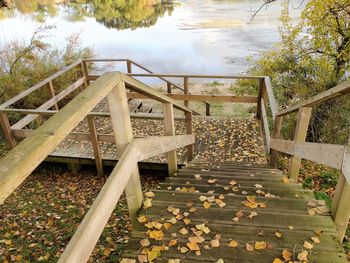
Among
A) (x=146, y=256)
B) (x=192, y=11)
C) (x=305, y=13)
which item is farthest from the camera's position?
(x=192, y=11)

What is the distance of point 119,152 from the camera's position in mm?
2242

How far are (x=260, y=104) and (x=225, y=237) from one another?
5.75m

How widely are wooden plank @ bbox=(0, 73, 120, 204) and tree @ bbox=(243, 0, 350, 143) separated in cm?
668

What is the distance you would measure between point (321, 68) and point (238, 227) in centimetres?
741

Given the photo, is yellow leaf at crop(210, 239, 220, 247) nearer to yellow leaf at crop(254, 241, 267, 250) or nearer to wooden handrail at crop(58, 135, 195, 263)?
yellow leaf at crop(254, 241, 267, 250)

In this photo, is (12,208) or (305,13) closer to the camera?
(12,208)

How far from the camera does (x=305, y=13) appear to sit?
8516mm

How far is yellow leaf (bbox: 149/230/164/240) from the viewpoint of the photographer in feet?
7.53

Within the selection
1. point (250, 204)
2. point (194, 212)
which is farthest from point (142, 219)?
point (250, 204)

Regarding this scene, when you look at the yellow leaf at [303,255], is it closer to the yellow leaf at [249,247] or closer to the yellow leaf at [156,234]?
the yellow leaf at [249,247]

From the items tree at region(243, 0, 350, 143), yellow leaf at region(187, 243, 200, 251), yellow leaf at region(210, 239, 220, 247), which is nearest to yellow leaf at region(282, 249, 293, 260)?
yellow leaf at region(210, 239, 220, 247)

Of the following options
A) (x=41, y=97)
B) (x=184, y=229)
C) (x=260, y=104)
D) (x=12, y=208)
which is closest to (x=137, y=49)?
(x=41, y=97)

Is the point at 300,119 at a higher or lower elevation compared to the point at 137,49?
higher

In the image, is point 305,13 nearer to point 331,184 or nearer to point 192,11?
point 331,184
